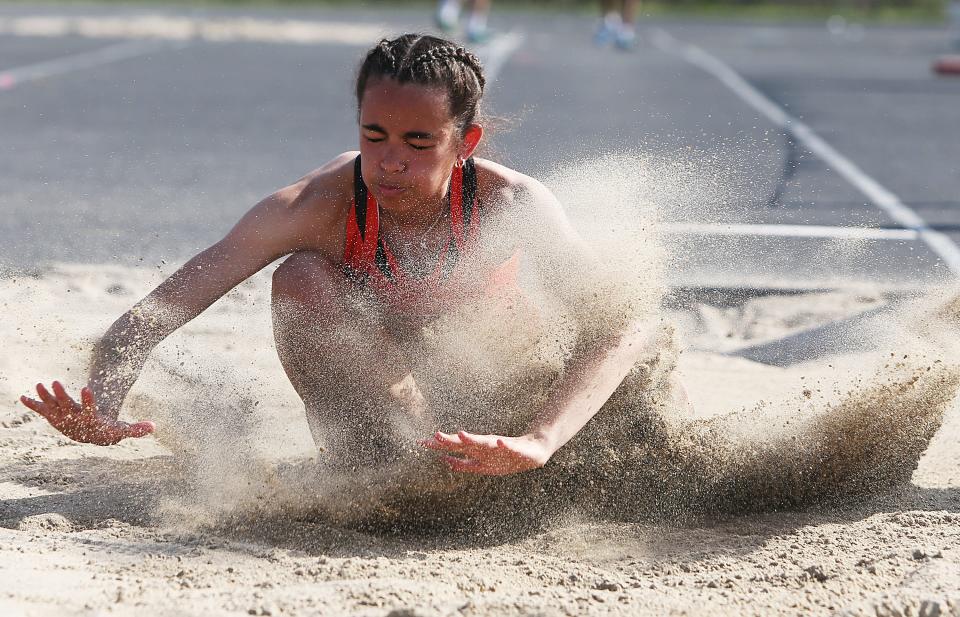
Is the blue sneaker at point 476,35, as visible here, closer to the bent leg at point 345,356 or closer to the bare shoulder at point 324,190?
the bare shoulder at point 324,190

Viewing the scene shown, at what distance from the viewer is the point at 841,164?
7965 mm

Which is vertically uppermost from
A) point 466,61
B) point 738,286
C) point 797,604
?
point 466,61

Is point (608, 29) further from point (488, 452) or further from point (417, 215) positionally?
point (488, 452)

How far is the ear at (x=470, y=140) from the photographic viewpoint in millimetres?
3045

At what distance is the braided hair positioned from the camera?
9.43 ft

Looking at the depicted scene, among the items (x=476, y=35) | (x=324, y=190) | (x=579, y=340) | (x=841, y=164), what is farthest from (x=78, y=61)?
(x=579, y=340)

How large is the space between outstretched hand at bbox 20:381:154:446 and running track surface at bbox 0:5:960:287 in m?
1.35

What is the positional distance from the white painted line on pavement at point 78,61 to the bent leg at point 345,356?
28.2 ft

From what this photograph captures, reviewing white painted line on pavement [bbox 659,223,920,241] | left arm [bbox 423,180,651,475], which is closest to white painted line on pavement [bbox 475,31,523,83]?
white painted line on pavement [bbox 659,223,920,241]

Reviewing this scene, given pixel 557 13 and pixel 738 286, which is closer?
pixel 738 286

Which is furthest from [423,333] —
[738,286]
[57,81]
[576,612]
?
[57,81]

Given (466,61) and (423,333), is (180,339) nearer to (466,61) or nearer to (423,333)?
(423,333)

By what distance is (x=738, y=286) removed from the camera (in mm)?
5164

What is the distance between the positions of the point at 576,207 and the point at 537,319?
678mm
